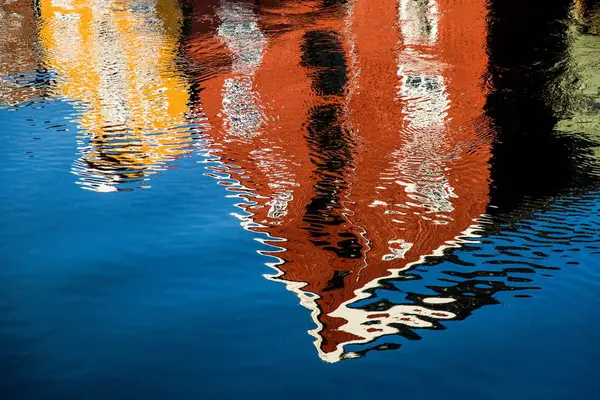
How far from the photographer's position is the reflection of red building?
3547 mm

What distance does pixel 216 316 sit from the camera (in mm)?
3135

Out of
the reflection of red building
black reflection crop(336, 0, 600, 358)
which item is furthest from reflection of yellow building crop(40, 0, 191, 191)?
black reflection crop(336, 0, 600, 358)

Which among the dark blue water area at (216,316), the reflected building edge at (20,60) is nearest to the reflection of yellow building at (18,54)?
the reflected building edge at (20,60)

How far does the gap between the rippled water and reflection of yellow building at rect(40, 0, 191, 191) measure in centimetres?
3

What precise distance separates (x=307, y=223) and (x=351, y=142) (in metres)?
1.36

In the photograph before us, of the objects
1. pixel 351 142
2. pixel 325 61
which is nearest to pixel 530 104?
pixel 351 142

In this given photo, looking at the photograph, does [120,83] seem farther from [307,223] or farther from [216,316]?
[216,316]

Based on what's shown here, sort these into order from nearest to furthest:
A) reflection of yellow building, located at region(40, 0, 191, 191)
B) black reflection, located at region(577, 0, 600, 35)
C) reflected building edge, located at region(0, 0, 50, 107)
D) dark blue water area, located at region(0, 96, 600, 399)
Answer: dark blue water area, located at region(0, 96, 600, 399) < reflection of yellow building, located at region(40, 0, 191, 191) < reflected building edge, located at region(0, 0, 50, 107) < black reflection, located at region(577, 0, 600, 35)

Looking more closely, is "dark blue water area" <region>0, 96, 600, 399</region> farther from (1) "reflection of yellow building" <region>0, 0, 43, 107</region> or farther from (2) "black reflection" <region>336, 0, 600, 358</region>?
(1) "reflection of yellow building" <region>0, 0, 43, 107</region>

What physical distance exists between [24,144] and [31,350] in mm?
2803

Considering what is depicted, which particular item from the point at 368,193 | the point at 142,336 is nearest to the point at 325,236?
the point at 368,193

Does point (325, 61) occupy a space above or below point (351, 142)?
above

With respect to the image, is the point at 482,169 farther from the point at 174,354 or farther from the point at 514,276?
the point at 174,354

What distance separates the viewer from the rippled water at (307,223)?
2.79 meters
